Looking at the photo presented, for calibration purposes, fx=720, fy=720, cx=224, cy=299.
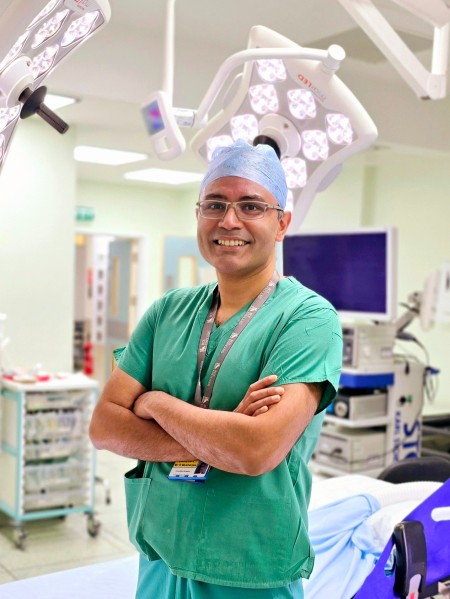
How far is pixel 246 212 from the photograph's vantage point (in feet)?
5.25

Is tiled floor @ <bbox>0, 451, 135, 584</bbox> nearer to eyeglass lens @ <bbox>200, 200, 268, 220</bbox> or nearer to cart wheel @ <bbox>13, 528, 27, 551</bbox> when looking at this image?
cart wheel @ <bbox>13, 528, 27, 551</bbox>

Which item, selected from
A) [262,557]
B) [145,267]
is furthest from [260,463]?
[145,267]

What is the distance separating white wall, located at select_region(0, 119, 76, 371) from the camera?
4.62 m

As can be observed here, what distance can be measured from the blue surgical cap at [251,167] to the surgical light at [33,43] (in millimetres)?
391

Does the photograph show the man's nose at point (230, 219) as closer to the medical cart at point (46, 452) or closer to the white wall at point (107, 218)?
the medical cart at point (46, 452)

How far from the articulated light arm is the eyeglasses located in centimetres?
75

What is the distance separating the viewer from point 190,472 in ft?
4.89

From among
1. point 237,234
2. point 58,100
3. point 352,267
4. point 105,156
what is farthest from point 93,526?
point 105,156

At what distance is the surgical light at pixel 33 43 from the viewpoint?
1319mm

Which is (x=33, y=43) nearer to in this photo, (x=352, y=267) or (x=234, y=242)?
(x=234, y=242)

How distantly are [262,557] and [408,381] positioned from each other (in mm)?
3571

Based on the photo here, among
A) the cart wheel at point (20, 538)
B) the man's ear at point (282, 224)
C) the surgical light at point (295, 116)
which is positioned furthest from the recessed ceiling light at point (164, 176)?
the man's ear at point (282, 224)

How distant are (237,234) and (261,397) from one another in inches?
14.8

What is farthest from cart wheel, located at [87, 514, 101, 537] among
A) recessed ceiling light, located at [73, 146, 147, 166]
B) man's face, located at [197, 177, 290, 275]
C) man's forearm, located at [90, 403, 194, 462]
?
recessed ceiling light, located at [73, 146, 147, 166]
